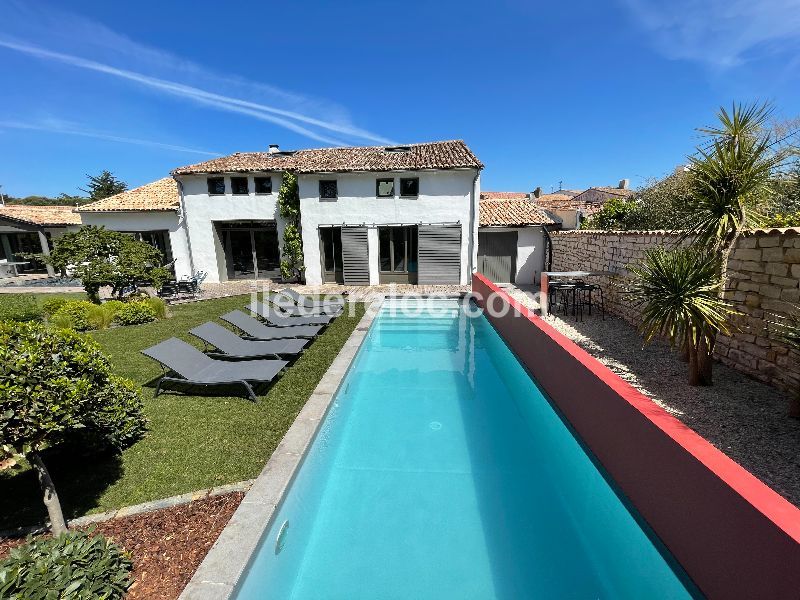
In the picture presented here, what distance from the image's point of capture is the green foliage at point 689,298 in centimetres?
559

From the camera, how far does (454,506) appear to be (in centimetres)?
439

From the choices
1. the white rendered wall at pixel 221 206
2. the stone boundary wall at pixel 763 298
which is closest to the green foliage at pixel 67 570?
the stone boundary wall at pixel 763 298

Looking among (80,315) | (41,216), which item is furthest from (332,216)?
(41,216)

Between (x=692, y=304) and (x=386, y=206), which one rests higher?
(x=386, y=206)

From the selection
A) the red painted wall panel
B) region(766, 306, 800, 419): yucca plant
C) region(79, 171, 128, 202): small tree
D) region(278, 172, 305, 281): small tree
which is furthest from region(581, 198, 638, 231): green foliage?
region(79, 171, 128, 202): small tree

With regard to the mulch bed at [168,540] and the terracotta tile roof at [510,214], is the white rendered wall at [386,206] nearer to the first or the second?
the terracotta tile roof at [510,214]

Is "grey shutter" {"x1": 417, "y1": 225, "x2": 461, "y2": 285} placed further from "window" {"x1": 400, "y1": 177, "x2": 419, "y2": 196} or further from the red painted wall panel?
the red painted wall panel

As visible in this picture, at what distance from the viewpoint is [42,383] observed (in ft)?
9.31

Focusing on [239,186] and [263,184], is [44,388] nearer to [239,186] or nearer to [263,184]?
[263,184]

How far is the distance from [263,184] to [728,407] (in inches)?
771

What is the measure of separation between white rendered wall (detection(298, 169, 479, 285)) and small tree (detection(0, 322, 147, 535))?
15.0 metres

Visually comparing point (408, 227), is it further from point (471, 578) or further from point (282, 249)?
point (471, 578)

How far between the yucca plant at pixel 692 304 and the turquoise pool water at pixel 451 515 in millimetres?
2420

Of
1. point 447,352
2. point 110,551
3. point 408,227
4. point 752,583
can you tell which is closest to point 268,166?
point 408,227
